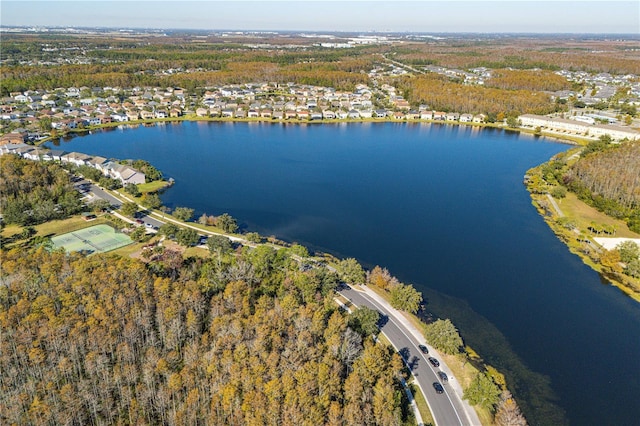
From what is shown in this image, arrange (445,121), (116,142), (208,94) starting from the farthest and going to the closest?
1. (208,94)
2. (445,121)
3. (116,142)

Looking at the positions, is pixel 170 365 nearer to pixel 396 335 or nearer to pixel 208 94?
pixel 396 335

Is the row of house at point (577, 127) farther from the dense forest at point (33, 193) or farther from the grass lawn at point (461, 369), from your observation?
the dense forest at point (33, 193)

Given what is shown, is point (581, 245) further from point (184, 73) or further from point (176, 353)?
point (184, 73)

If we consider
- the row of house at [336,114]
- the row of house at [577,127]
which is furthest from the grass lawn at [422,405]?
the row of house at [577,127]

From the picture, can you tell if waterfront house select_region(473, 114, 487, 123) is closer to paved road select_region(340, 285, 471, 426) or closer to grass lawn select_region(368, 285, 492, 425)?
paved road select_region(340, 285, 471, 426)

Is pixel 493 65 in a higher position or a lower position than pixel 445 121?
higher

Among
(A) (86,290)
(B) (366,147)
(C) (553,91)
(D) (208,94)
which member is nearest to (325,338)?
(A) (86,290)

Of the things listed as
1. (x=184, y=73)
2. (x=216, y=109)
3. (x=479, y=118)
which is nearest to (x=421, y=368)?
(x=479, y=118)
